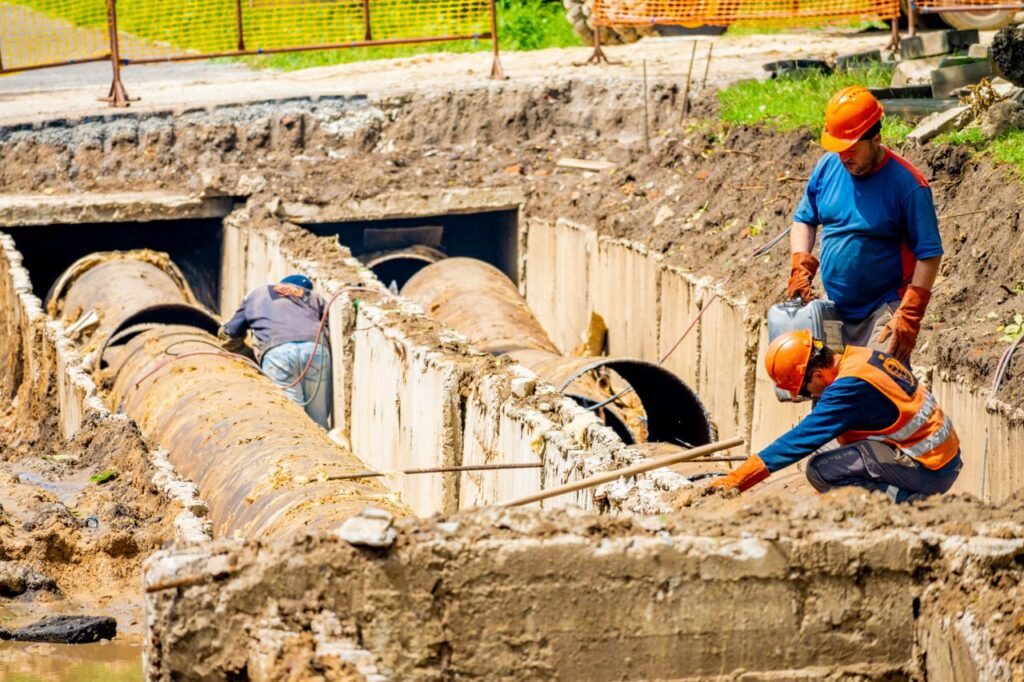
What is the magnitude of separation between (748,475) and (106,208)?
12.3 metres

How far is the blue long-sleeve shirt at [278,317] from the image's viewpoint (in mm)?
12484

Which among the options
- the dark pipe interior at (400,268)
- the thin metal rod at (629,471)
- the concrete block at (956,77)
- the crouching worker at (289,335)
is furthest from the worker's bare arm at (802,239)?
the dark pipe interior at (400,268)

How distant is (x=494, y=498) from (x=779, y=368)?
3.32 m

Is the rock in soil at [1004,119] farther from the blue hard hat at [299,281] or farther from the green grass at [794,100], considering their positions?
the blue hard hat at [299,281]

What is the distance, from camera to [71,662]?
739 centimetres

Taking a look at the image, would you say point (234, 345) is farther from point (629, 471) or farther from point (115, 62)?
point (629, 471)

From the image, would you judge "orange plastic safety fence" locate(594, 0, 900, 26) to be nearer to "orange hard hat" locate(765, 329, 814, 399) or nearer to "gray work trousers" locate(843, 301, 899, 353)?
"gray work trousers" locate(843, 301, 899, 353)

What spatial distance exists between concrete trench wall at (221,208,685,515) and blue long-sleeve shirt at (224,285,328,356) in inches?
8.8

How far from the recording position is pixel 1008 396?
793cm

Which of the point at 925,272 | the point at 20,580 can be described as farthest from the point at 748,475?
the point at 20,580

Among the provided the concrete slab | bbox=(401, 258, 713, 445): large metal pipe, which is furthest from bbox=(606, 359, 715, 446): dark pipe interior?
the concrete slab

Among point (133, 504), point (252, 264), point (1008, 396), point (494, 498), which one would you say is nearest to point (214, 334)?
point (252, 264)

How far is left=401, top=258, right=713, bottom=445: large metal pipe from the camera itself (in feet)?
35.1

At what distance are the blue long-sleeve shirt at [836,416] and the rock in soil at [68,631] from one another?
3824 mm
